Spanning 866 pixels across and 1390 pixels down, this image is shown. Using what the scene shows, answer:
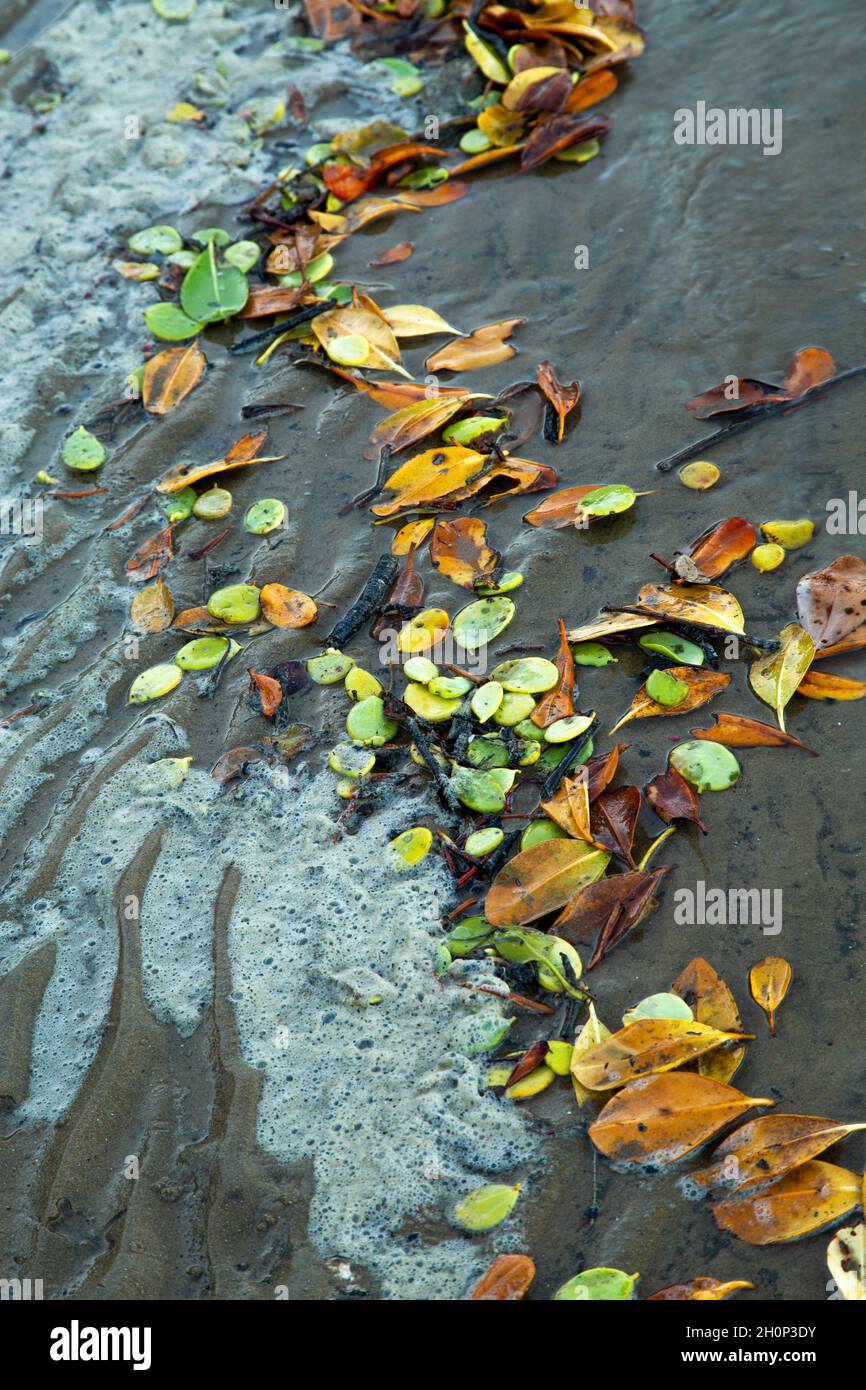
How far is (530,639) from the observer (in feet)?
9.02

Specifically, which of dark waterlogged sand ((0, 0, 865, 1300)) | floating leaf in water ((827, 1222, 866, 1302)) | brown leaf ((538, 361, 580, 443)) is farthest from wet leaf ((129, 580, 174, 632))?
→ floating leaf in water ((827, 1222, 866, 1302))

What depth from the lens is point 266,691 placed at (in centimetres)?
277

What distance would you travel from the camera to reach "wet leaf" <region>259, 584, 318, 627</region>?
2.90 m

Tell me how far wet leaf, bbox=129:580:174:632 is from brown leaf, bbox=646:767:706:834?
144cm

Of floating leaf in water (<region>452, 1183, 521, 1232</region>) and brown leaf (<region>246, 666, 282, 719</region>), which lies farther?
brown leaf (<region>246, 666, 282, 719</region>)

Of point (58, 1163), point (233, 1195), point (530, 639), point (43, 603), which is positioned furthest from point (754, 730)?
point (43, 603)

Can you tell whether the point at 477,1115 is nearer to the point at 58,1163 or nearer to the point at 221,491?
the point at 58,1163

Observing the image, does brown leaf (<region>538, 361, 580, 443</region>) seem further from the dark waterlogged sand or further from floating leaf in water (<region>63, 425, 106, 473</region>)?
floating leaf in water (<region>63, 425, 106, 473</region>)

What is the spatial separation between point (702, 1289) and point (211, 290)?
3.46 meters

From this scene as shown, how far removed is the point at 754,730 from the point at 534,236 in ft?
7.31

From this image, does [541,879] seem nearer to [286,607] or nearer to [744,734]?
[744,734]

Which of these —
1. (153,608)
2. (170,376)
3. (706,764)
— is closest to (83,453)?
(170,376)

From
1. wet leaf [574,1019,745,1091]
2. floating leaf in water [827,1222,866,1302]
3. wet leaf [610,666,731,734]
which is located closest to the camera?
floating leaf in water [827,1222,866,1302]

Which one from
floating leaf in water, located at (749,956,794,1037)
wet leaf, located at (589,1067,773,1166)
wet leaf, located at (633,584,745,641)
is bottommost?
wet leaf, located at (589,1067,773,1166)
